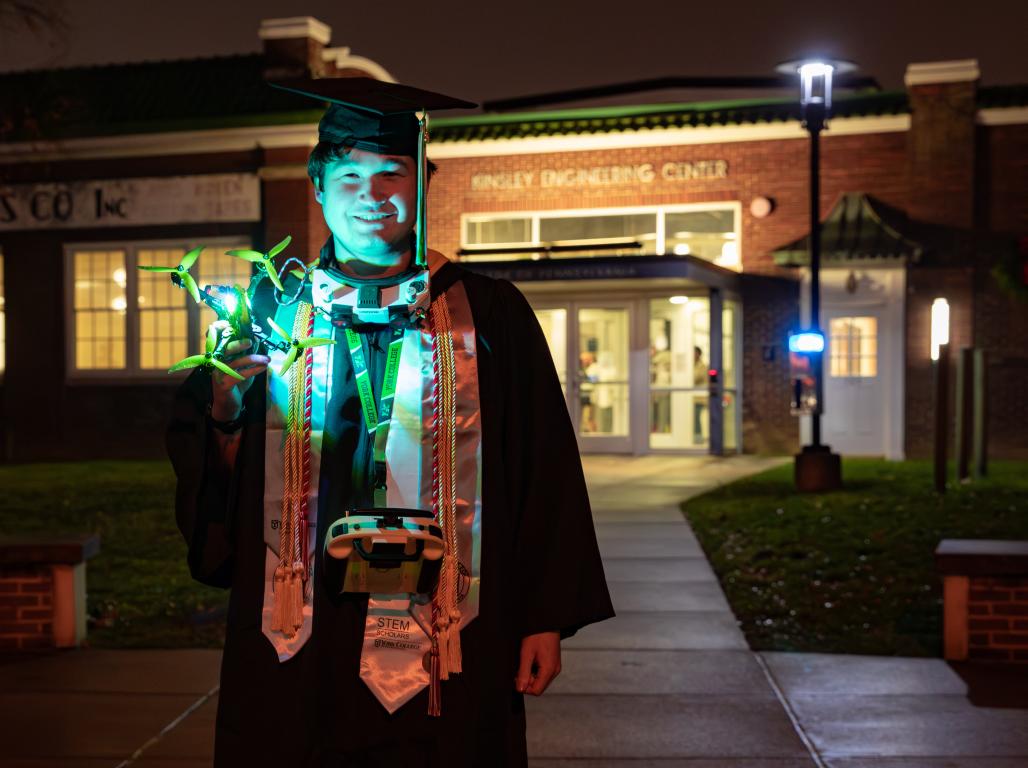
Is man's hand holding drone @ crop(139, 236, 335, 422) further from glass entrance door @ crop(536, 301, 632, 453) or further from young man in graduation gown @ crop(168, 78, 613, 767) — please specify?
glass entrance door @ crop(536, 301, 632, 453)

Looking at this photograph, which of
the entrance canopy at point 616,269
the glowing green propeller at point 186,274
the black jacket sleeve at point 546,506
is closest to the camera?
the glowing green propeller at point 186,274

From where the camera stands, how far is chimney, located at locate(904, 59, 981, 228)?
19.4 m

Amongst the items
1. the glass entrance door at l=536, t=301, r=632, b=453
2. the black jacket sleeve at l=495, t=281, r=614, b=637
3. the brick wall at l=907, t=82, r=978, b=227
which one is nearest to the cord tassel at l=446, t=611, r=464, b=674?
the black jacket sleeve at l=495, t=281, r=614, b=637

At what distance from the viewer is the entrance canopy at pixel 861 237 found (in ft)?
62.8

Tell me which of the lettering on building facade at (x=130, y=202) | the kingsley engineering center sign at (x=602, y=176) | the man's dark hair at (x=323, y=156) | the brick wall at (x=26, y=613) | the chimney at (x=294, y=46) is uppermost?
the chimney at (x=294, y=46)

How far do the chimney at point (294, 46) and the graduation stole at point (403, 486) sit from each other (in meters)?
19.3

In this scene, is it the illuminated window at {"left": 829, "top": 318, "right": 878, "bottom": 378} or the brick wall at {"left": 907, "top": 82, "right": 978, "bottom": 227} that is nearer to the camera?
the brick wall at {"left": 907, "top": 82, "right": 978, "bottom": 227}

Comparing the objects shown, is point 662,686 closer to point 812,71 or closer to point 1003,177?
point 812,71

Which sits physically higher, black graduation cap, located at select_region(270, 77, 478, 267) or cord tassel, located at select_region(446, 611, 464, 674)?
black graduation cap, located at select_region(270, 77, 478, 267)

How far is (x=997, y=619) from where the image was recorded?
7.12 m

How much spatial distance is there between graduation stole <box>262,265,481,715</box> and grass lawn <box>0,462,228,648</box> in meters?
5.25

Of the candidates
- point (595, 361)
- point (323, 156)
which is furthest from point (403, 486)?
point (595, 361)

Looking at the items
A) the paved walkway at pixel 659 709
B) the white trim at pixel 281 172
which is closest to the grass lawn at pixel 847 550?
the paved walkway at pixel 659 709

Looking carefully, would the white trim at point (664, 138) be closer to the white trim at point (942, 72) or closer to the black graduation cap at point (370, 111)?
the white trim at point (942, 72)
